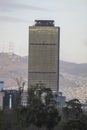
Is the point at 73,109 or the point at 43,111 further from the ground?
the point at 73,109

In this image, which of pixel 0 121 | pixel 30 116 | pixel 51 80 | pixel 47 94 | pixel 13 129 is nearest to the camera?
pixel 0 121

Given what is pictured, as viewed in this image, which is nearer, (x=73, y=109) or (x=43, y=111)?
(x=43, y=111)

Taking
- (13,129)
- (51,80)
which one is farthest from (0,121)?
(51,80)

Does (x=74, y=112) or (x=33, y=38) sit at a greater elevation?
(x=33, y=38)

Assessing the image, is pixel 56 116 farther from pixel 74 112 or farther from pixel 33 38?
pixel 33 38

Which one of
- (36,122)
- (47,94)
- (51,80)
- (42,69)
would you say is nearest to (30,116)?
(36,122)

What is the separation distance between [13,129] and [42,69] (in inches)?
5308

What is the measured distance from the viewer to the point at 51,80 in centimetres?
17962

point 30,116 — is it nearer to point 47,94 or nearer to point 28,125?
point 28,125

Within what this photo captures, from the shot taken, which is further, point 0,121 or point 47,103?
point 47,103

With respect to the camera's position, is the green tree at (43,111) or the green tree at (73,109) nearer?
the green tree at (43,111)

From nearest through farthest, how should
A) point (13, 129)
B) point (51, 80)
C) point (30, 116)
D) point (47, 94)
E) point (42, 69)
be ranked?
point (13, 129) → point (30, 116) → point (47, 94) → point (51, 80) → point (42, 69)

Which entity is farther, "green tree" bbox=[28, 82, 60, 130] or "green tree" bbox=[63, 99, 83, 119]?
"green tree" bbox=[63, 99, 83, 119]

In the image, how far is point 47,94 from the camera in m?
66.3
